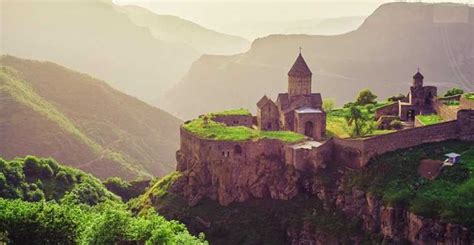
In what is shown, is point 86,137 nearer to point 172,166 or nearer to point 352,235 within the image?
point 172,166

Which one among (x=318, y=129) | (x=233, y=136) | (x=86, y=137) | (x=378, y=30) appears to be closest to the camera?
(x=233, y=136)

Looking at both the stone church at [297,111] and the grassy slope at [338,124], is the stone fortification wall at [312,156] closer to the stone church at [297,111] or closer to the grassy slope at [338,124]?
the grassy slope at [338,124]

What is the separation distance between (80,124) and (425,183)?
89.1 m

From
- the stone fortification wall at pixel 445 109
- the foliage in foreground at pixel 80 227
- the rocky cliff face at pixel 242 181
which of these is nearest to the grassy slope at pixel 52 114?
the rocky cliff face at pixel 242 181

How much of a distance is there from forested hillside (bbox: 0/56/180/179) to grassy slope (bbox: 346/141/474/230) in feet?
218

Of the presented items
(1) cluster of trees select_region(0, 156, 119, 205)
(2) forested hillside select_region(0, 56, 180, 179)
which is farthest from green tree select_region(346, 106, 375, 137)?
(2) forested hillside select_region(0, 56, 180, 179)

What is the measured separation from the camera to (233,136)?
2151 inches

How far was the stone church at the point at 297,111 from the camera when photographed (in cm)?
5888

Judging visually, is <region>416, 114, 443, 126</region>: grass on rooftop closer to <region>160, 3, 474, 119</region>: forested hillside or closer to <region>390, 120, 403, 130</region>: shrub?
<region>390, 120, 403, 130</region>: shrub

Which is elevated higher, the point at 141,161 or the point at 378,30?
the point at 378,30

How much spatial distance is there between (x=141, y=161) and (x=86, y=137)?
11957mm

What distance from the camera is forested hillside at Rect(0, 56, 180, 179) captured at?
103 meters

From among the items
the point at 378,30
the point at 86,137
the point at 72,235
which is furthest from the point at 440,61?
the point at 72,235

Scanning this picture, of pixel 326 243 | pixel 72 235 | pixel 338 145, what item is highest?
pixel 338 145
